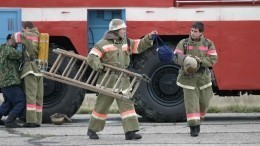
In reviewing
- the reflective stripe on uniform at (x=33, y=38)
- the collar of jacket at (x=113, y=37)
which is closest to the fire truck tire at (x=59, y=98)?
the reflective stripe on uniform at (x=33, y=38)

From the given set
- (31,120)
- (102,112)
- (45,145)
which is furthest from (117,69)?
(31,120)

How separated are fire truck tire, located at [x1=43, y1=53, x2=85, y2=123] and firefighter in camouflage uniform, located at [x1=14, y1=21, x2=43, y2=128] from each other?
1.88 feet

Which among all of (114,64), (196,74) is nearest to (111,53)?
(114,64)

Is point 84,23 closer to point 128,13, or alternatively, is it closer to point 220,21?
point 128,13

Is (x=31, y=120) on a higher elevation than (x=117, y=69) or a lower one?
lower

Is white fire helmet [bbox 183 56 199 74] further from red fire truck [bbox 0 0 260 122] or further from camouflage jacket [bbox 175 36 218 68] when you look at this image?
red fire truck [bbox 0 0 260 122]

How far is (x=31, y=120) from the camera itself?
13.7 metres

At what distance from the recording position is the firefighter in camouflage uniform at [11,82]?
1361 cm

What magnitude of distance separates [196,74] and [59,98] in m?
3.02

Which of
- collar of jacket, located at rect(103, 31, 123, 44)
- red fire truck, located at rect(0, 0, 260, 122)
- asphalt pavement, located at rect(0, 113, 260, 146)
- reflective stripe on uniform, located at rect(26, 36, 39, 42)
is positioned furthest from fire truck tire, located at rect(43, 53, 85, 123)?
collar of jacket, located at rect(103, 31, 123, 44)

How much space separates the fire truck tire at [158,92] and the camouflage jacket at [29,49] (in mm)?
1736

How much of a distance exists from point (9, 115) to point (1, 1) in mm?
1862

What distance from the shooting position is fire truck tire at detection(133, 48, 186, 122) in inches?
569

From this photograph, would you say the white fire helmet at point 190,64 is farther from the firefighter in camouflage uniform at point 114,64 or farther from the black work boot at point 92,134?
the black work boot at point 92,134
